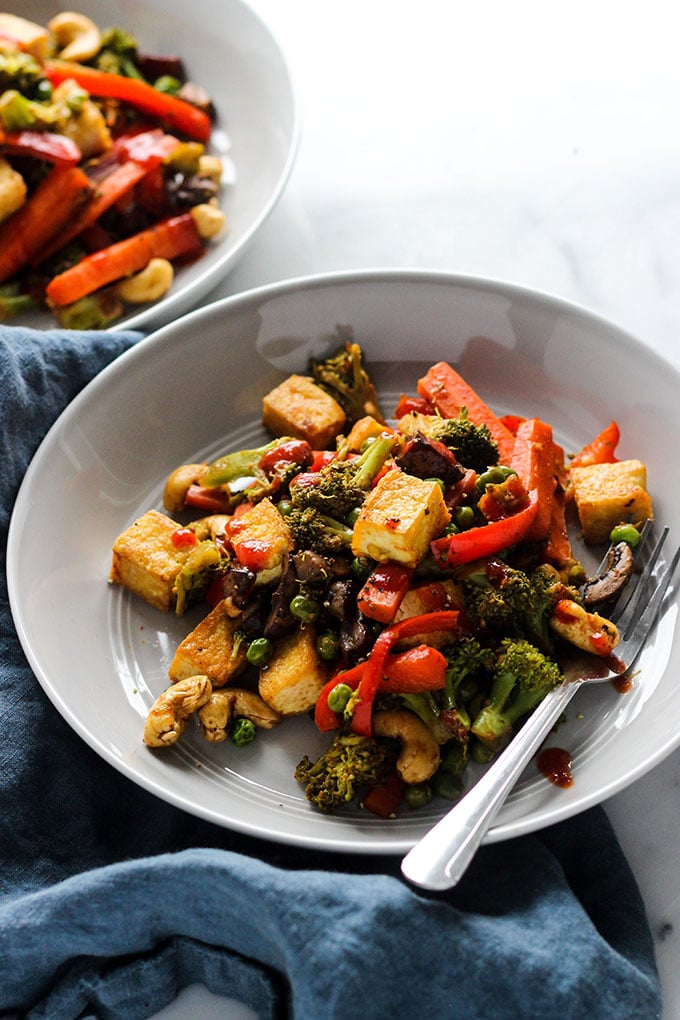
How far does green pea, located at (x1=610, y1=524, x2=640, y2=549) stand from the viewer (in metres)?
3.52

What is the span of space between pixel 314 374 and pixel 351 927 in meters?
2.14

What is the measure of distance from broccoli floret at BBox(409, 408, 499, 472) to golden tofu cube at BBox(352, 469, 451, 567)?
0.90 feet

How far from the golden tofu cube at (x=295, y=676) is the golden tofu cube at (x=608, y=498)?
103 cm

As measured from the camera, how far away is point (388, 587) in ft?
10.4

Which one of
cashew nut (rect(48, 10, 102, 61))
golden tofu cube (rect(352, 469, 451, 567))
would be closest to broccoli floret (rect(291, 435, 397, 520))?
golden tofu cube (rect(352, 469, 451, 567))

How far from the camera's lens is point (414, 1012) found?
270 centimetres

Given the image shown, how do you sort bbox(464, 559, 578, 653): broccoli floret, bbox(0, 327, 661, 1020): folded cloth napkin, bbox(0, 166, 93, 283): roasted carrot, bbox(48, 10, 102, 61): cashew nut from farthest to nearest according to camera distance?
bbox(48, 10, 102, 61): cashew nut → bbox(0, 166, 93, 283): roasted carrot → bbox(464, 559, 578, 653): broccoli floret → bbox(0, 327, 661, 1020): folded cloth napkin

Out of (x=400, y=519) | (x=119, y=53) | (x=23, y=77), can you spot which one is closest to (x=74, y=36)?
(x=119, y=53)

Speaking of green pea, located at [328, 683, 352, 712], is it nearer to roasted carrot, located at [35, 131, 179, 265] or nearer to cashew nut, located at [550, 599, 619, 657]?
cashew nut, located at [550, 599, 619, 657]

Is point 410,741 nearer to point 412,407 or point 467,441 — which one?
point 467,441

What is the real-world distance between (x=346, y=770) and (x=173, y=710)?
1.87 ft

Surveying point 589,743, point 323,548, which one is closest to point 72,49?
point 323,548

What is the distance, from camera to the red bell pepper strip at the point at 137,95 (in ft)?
16.5

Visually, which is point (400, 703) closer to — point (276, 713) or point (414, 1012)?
point (276, 713)
